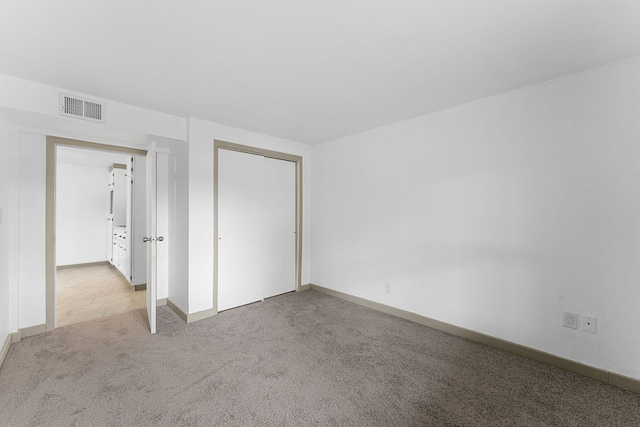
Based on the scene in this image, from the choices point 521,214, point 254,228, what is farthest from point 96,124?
point 521,214

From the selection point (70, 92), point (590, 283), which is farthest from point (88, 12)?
point (590, 283)

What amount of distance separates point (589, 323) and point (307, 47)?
113 inches

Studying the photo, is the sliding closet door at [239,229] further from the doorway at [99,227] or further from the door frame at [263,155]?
the doorway at [99,227]

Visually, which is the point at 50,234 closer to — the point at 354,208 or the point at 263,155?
the point at 263,155

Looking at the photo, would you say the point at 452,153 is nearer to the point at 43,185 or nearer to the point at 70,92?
the point at 70,92

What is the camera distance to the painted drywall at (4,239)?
2.31 metres

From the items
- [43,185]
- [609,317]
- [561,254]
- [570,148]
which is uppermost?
[570,148]

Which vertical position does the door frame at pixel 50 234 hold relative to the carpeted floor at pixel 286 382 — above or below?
above

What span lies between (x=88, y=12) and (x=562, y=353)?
12.9 feet

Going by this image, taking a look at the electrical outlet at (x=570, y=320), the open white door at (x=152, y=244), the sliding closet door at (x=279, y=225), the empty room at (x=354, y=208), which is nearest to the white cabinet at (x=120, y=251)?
the empty room at (x=354, y=208)

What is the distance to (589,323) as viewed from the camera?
2.04m

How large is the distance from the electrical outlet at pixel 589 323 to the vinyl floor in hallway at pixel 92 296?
15.1ft

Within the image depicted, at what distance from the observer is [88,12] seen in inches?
57.9

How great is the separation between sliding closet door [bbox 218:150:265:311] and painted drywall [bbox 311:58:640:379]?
1.46m
